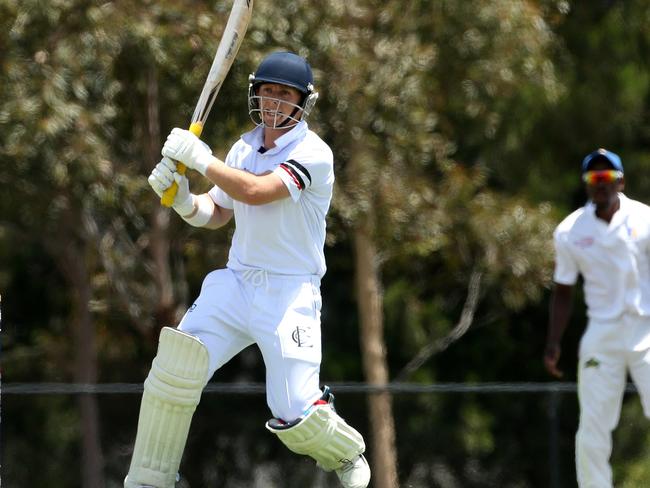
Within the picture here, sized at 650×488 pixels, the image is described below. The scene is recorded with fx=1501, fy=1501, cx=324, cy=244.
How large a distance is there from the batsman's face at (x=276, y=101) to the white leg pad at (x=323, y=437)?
1.04 m

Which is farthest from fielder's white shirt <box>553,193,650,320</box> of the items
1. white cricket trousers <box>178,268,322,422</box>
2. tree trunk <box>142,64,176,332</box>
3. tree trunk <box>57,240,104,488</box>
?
tree trunk <box>57,240,104,488</box>

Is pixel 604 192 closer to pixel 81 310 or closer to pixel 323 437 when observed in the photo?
pixel 323 437

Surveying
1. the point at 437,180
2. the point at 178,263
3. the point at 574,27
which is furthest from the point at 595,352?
the point at 574,27

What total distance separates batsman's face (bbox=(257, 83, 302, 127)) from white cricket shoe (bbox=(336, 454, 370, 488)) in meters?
1.27

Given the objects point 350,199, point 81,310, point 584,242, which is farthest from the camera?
point 81,310

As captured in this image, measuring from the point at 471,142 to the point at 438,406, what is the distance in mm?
6995

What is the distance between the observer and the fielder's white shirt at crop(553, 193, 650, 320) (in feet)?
20.5

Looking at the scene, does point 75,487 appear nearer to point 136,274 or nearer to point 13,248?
point 136,274

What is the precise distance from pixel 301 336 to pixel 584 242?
63.1 inches

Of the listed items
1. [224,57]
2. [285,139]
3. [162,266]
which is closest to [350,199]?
[162,266]

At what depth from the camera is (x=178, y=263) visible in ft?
48.9

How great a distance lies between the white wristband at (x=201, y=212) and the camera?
563 cm

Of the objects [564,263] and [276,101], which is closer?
[276,101]

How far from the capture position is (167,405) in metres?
5.22
